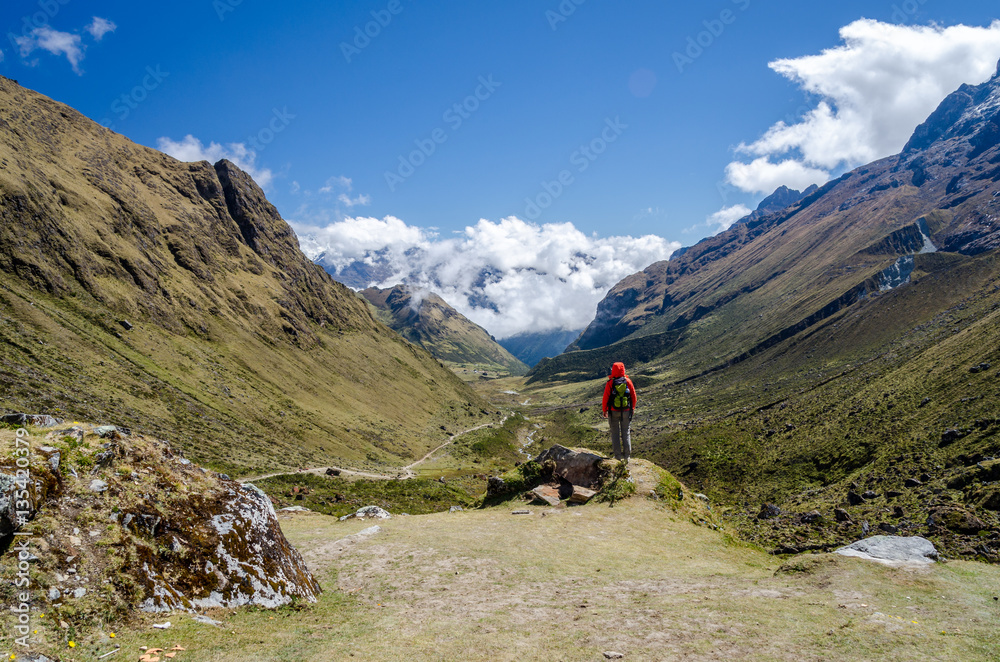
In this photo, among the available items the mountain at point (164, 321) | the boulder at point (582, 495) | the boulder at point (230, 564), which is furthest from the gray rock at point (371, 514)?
the mountain at point (164, 321)

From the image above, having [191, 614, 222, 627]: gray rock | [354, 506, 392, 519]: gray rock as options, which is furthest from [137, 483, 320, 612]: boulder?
[354, 506, 392, 519]: gray rock

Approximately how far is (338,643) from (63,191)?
151906mm

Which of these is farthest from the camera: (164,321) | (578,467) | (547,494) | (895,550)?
(164,321)

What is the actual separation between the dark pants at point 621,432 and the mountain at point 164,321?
57.7 meters

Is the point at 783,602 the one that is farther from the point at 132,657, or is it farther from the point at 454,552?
the point at 132,657

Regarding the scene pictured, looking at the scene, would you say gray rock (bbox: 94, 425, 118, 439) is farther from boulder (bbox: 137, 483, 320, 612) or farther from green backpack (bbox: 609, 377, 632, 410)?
green backpack (bbox: 609, 377, 632, 410)

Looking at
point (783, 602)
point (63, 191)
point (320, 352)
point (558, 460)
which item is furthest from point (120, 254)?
point (783, 602)

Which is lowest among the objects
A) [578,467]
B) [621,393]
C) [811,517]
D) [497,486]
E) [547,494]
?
[811,517]

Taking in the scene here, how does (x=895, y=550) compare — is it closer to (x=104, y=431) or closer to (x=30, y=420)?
(x=104, y=431)

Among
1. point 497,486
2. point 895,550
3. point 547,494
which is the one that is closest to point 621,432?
point 547,494

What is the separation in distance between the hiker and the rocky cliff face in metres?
20.1

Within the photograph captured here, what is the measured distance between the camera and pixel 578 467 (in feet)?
108

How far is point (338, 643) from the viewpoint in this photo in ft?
37.5

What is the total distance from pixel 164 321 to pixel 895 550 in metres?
140
